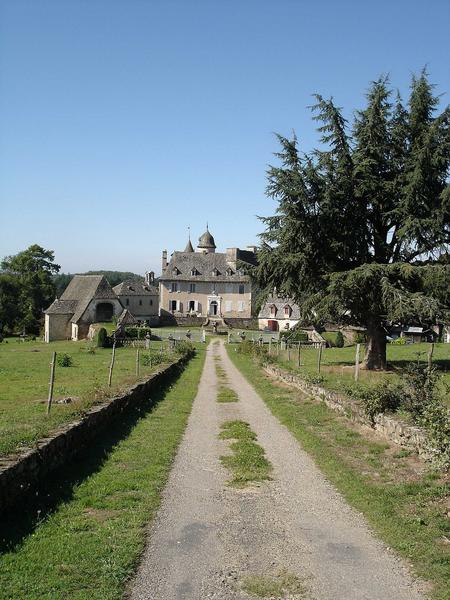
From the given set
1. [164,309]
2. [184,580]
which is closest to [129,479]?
[184,580]

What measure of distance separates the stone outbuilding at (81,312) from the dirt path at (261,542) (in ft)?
166

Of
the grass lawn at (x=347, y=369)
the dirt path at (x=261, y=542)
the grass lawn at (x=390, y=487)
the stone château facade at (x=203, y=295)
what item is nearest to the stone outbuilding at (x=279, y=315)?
the stone château facade at (x=203, y=295)

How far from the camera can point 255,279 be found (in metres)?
30.3

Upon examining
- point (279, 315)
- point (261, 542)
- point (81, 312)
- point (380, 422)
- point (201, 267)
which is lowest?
point (261, 542)

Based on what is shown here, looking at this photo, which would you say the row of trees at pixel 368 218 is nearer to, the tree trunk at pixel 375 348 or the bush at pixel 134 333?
the tree trunk at pixel 375 348

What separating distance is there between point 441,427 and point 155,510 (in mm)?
4856

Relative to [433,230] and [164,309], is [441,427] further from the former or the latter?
[164,309]

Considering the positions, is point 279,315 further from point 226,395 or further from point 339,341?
point 226,395

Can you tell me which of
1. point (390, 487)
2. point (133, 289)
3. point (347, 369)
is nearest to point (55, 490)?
point (390, 487)

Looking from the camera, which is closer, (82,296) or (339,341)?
(339,341)

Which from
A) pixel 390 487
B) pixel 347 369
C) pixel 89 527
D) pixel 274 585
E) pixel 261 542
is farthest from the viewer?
pixel 347 369

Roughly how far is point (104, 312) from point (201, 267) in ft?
69.6

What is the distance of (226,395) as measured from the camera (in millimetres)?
20719

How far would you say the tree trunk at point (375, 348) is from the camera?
1158 inches
